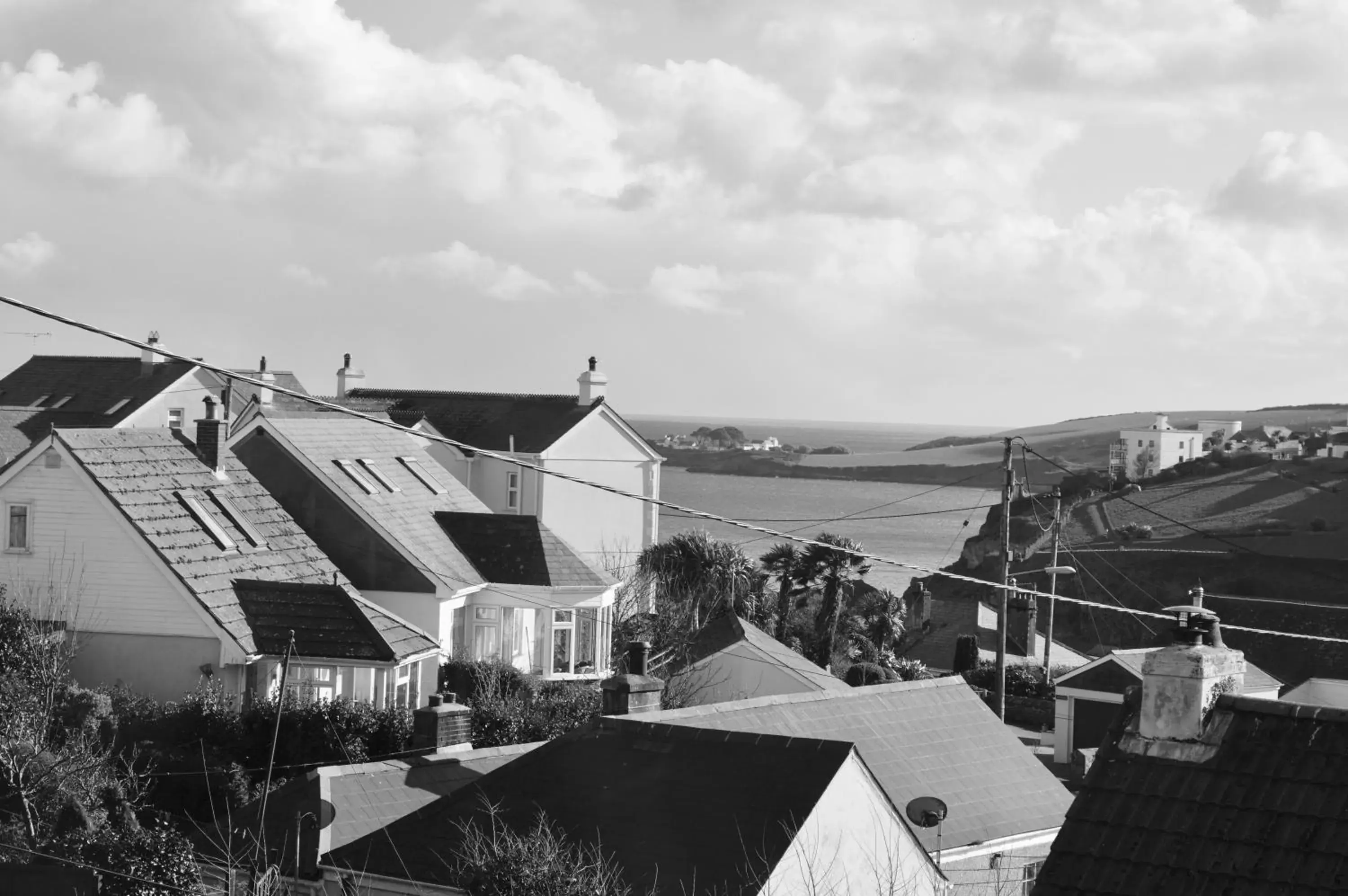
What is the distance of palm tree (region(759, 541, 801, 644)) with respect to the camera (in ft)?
176

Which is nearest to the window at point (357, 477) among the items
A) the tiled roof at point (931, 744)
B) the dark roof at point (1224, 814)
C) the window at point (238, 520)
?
the window at point (238, 520)

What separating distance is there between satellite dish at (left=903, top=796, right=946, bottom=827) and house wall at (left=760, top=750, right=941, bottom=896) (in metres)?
1.73

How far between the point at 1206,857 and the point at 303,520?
2662 centimetres

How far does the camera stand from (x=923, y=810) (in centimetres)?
1802

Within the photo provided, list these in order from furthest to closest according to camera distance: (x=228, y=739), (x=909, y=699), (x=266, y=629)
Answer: (x=266, y=629), (x=228, y=739), (x=909, y=699)

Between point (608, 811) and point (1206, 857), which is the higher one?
point (1206, 857)

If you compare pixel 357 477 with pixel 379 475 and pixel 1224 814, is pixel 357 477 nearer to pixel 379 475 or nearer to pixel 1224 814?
pixel 379 475

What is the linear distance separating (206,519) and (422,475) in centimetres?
998

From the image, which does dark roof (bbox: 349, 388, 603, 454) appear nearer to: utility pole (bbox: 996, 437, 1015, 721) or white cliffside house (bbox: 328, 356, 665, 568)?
white cliffside house (bbox: 328, 356, 665, 568)

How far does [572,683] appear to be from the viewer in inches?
1308

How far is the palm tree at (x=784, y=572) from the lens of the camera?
53.6 meters

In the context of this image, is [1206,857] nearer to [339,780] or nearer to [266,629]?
[339,780]

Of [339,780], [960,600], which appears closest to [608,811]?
[339,780]

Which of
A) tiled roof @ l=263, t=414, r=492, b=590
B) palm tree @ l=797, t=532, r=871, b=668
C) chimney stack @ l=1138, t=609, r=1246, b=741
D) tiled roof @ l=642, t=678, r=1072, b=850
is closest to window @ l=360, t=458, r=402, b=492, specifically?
tiled roof @ l=263, t=414, r=492, b=590
